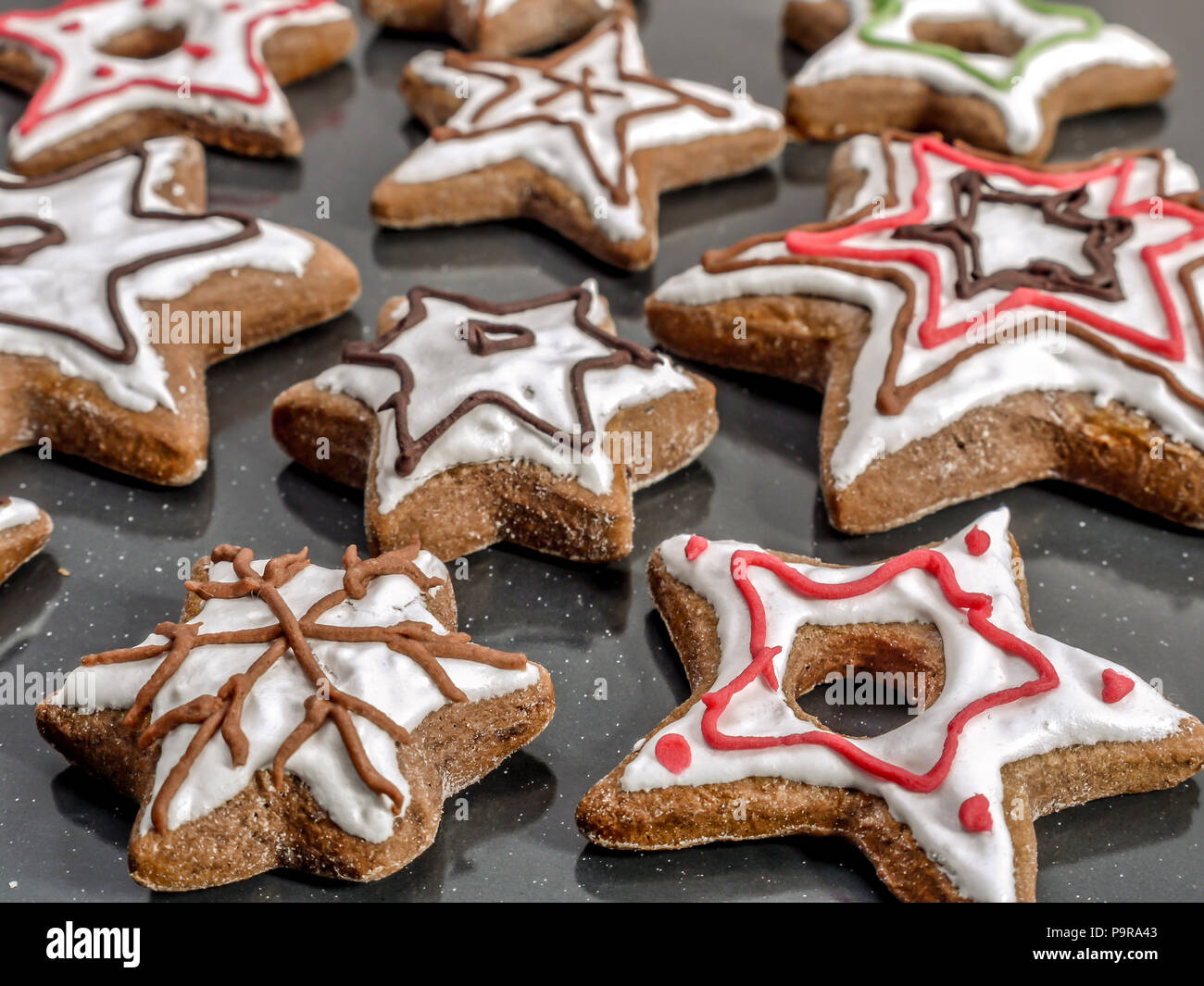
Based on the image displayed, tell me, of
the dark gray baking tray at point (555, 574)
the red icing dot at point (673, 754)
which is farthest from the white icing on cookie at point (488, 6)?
the red icing dot at point (673, 754)

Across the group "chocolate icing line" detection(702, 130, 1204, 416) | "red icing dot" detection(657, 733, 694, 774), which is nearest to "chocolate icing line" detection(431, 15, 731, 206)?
"chocolate icing line" detection(702, 130, 1204, 416)

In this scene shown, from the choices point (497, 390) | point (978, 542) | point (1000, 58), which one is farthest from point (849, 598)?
point (1000, 58)

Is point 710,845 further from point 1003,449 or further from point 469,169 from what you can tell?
point 469,169

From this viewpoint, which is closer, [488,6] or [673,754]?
[673,754]

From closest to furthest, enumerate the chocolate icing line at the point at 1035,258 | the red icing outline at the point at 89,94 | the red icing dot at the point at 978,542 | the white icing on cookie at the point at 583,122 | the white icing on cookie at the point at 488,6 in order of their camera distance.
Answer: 1. the red icing dot at the point at 978,542
2. the chocolate icing line at the point at 1035,258
3. the white icing on cookie at the point at 583,122
4. the red icing outline at the point at 89,94
5. the white icing on cookie at the point at 488,6

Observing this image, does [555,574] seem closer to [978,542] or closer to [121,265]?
[978,542]

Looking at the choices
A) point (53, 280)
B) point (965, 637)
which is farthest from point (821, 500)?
point (53, 280)

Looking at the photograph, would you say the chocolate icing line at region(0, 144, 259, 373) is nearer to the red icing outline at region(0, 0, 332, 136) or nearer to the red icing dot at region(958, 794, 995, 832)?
the red icing outline at region(0, 0, 332, 136)

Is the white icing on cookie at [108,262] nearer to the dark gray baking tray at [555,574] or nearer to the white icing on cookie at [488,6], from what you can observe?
the dark gray baking tray at [555,574]
